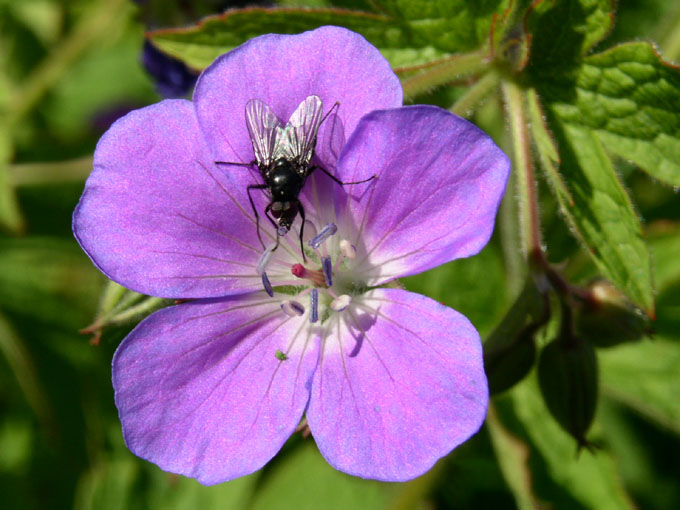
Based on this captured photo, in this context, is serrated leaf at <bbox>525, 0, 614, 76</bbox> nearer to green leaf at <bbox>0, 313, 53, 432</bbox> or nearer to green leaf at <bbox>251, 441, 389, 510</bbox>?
green leaf at <bbox>251, 441, 389, 510</bbox>

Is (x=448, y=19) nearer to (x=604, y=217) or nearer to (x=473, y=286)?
(x=604, y=217)

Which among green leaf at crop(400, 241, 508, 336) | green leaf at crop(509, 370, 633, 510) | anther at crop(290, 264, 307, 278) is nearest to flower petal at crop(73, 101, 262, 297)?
anther at crop(290, 264, 307, 278)

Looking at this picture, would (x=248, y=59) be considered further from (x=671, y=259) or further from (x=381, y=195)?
(x=671, y=259)

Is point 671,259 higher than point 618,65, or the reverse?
point 618,65

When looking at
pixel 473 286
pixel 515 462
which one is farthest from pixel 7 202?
pixel 515 462

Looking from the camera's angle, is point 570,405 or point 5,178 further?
point 5,178

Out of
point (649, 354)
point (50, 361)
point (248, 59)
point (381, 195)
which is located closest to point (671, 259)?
point (649, 354)

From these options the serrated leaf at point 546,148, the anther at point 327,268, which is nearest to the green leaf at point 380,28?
the serrated leaf at point 546,148
